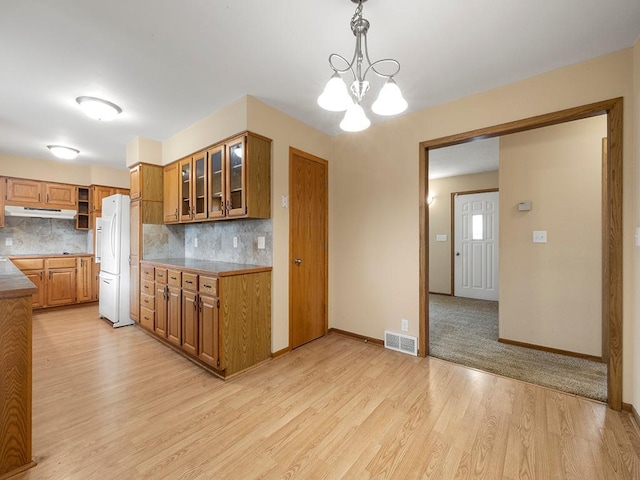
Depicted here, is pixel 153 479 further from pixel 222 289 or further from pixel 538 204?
pixel 538 204

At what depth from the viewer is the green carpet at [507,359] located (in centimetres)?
230

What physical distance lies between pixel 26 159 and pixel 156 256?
10.1 feet

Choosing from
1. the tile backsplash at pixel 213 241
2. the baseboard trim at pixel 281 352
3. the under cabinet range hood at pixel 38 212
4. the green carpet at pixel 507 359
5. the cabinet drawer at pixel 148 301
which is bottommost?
the green carpet at pixel 507 359

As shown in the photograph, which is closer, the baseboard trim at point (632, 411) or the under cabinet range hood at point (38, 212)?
the baseboard trim at point (632, 411)

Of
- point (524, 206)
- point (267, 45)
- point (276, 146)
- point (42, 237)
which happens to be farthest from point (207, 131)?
point (42, 237)

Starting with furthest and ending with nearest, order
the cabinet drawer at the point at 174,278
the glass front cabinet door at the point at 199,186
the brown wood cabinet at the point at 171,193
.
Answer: the brown wood cabinet at the point at 171,193
the glass front cabinet door at the point at 199,186
the cabinet drawer at the point at 174,278

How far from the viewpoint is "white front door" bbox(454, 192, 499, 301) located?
17.5 ft

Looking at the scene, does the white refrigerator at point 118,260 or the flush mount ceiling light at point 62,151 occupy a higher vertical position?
the flush mount ceiling light at point 62,151

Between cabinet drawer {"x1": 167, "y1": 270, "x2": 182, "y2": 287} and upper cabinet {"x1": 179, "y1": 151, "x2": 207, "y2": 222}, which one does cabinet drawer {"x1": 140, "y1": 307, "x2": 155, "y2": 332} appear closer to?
cabinet drawer {"x1": 167, "y1": 270, "x2": 182, "y2": 287}

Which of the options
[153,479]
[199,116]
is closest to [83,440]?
[153,479]

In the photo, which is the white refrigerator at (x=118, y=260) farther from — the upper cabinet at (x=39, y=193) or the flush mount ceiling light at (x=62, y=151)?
the upper cabinet at (x=39, y=193)

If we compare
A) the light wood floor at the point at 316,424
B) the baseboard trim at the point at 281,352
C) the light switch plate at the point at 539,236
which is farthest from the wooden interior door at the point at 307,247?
the light switch plate at the point at 539,236

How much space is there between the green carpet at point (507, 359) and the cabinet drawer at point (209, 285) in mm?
2244

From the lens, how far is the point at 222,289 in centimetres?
238
